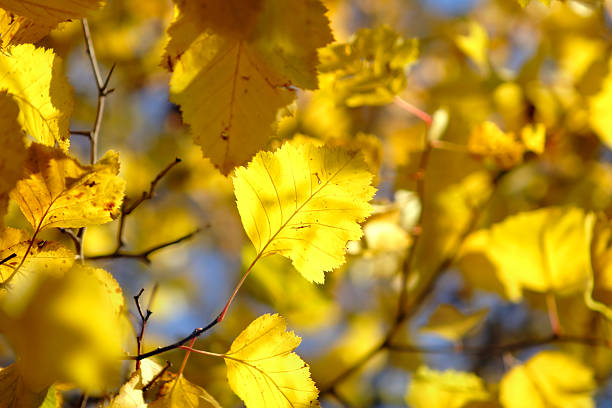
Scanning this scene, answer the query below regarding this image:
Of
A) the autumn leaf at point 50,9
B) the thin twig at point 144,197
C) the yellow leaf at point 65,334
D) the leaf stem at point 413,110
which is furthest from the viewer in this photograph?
the leaf stem at point 413,110

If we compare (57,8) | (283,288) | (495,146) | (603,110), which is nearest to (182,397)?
(57,8)

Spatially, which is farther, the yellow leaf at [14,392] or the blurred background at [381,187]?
the blurred background at [381,187]

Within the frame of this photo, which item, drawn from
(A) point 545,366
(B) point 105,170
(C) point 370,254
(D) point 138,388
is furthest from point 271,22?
(A) point 545,366

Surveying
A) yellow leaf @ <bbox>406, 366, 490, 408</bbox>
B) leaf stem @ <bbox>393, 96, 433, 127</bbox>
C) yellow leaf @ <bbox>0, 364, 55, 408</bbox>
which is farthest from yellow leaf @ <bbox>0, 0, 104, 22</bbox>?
yellow leaf @ <bbox>406, 366, 490, 408</bbox>

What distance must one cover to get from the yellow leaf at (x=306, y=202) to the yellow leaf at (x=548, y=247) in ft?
1.28

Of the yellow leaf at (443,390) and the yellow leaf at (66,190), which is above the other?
the yellow leaf at (66,190)

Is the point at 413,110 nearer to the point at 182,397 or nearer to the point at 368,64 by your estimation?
the point at 368,64

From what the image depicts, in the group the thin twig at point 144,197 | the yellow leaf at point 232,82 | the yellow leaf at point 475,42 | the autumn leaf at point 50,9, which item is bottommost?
the yellow leaf at point 475,42

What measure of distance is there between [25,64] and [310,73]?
21 centimetres

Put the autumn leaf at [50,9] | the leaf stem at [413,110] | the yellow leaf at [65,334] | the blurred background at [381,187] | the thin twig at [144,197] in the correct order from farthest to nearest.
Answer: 1. the blurred background at [381,187]
2. the leaf stem at [413,110]
3. the thin twig at [144,197]
4. the autumn leaf at [50,9]
5. the yellow leaf at [65,334]

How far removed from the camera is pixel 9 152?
1.06 feet

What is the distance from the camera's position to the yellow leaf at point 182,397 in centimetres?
41

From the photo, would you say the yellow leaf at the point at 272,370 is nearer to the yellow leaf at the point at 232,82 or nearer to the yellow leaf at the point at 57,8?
the yellow leaf at the point at 232,82

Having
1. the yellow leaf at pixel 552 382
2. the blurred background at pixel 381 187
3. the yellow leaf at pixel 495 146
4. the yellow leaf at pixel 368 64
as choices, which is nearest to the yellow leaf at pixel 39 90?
the blurred background at pixel 381 187
